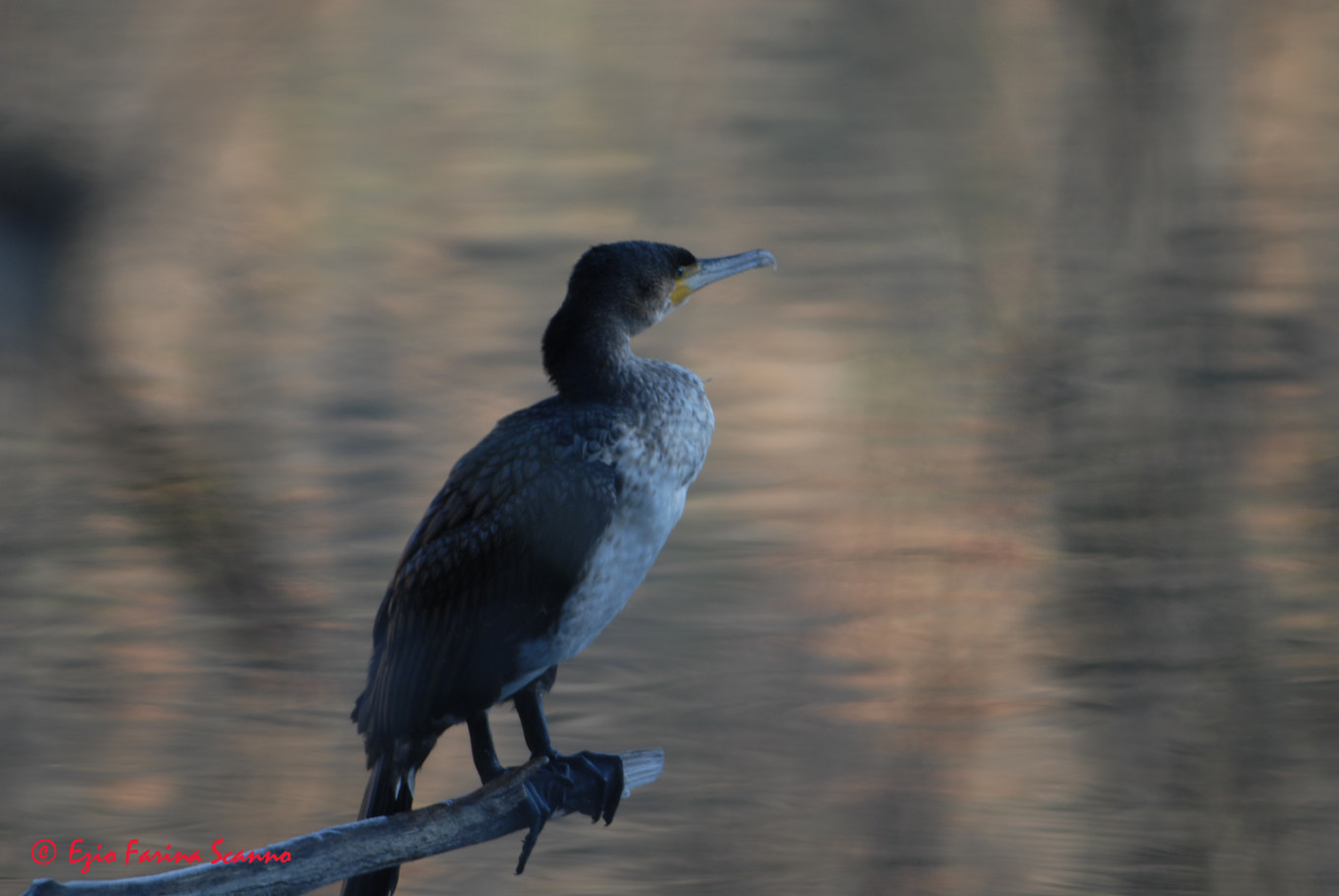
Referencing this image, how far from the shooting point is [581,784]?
50.9 inches

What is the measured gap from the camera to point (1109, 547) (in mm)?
2986

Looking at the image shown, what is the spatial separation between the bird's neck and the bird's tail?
421mm

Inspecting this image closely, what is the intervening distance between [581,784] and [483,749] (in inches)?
4.3

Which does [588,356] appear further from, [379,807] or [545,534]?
[379,807]

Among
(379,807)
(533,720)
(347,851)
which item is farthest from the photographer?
(533,720)

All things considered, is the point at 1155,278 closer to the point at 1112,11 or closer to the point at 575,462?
the point at 1112,11

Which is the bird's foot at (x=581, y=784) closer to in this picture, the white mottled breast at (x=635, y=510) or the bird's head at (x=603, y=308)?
the white mottled breast at (x=635, y=510)

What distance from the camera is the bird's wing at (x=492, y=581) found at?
121 centimetres

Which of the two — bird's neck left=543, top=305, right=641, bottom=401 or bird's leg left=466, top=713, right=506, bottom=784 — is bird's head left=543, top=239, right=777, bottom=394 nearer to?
bird's neck left=543, top=305, right=641, bottom=401

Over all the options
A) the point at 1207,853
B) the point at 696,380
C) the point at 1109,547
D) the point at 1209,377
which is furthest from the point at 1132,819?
the point at 696,380

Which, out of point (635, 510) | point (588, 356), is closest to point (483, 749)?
point (635, 510)

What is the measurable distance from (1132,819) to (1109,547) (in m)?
0.71

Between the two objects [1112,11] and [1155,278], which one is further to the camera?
[1155,278]

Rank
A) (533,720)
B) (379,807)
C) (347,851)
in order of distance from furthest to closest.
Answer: (533,720) → (379,807) → (347,851)
